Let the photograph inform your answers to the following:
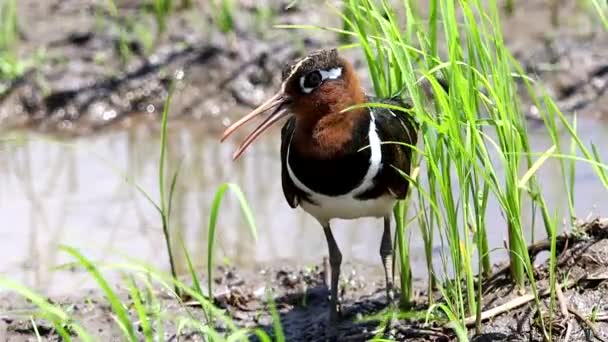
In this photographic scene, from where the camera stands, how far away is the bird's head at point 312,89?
4.14 m

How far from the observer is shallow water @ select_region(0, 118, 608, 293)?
18.0ft

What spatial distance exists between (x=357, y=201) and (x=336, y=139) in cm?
23

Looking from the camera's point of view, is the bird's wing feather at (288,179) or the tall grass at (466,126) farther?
the bird's wing feather at (288,179)

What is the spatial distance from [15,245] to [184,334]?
157 cm

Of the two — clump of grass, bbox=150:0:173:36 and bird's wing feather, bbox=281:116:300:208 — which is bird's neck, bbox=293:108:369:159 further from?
clump of grass, bbox=150:0:173:36

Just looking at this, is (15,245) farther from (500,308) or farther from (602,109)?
(602,109)

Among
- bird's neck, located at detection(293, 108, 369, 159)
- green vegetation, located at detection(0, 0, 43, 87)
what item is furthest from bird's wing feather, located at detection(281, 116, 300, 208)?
green vegetation, located at detection(0, 0, 43, 87)

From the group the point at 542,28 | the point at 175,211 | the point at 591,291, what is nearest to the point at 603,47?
the point at 542,28

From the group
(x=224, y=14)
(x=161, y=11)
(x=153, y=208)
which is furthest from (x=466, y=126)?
(x=161, y=11)

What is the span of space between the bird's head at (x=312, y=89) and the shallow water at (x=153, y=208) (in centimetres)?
113

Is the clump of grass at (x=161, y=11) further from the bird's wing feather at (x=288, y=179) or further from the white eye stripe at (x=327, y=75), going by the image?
the white eye stripe at (x=327, y=75)

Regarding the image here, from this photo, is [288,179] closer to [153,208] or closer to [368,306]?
[368,306]

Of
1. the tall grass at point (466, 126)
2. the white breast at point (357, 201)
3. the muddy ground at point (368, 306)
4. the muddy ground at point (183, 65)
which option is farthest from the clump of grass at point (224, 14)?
the tall grass at point (466, 126)

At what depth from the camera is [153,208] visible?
6102mm
